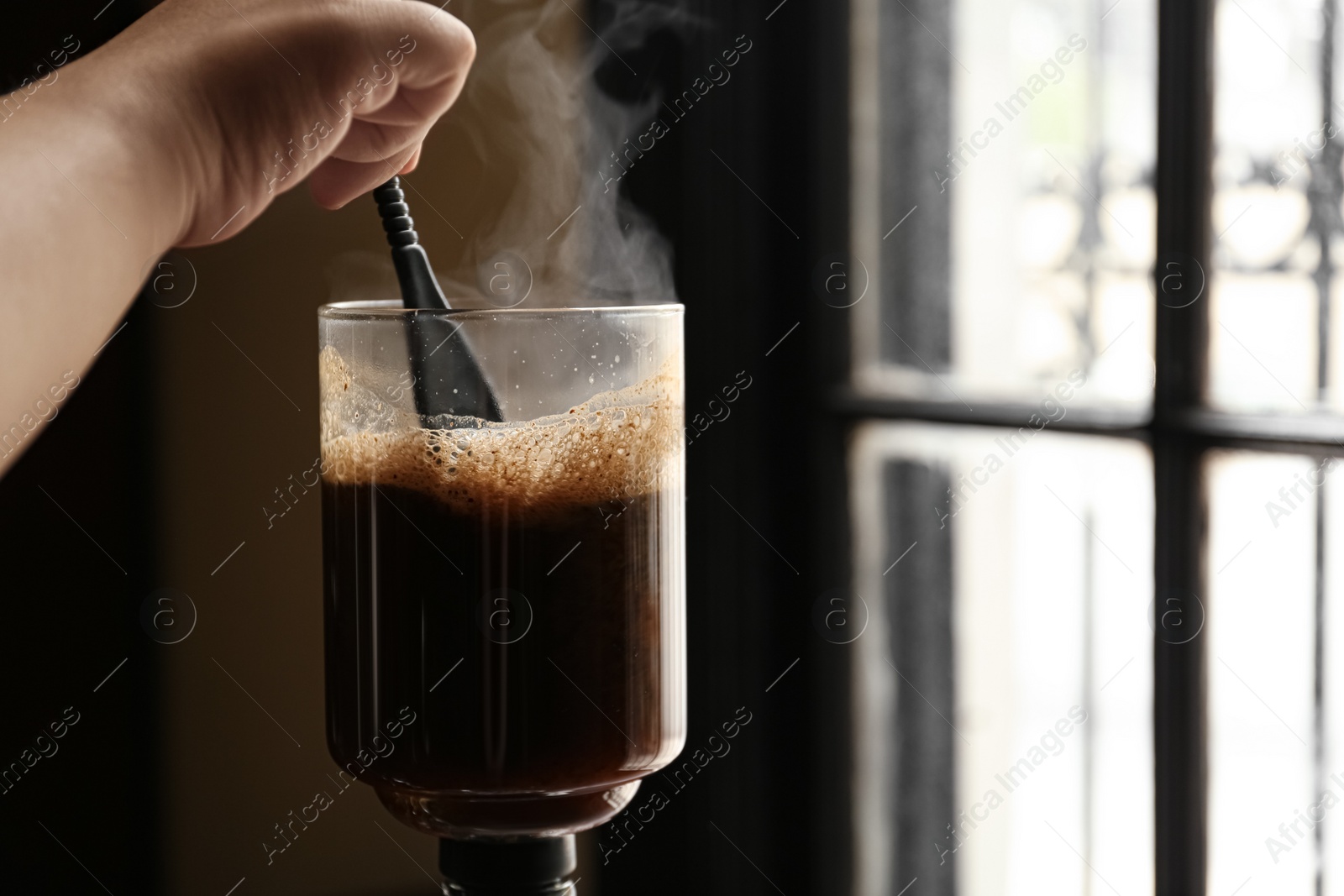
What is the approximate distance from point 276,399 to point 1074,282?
1.00 m

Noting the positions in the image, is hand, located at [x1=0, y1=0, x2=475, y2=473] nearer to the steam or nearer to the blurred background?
the blurred background

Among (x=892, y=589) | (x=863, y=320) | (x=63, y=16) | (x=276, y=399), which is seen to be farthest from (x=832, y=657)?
(x=63, y=16)

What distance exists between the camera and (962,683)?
144 cm

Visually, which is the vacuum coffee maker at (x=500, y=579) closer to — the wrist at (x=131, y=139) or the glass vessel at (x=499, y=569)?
the glass vessel at (x=499, y=569)

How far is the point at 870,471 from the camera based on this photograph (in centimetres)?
156

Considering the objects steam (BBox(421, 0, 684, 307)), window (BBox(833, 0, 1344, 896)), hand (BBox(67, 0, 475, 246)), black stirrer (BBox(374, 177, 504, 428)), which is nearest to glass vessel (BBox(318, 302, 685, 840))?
black stirrer (BBox(374, 177, 504, 428))

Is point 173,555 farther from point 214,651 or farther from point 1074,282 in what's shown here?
point 1074,282

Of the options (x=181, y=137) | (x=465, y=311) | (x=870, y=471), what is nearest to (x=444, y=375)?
(x=465, y=311)

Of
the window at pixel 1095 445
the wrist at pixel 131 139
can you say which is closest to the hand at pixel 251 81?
the wrist at pixel 131 139

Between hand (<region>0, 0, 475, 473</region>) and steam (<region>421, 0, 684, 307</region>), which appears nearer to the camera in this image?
hand (<region>0, 0, 475, 473</region>)

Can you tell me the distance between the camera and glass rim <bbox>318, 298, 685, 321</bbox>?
658 millimetres

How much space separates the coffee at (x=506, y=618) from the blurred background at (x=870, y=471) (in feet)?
2.04

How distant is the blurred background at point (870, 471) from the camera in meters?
1.08

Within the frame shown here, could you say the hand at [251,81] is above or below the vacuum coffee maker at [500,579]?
above
